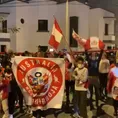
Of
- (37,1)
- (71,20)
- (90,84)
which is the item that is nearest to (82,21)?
(71,20)

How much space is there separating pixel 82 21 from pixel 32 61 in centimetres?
3152

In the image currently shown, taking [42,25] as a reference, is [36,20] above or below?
above

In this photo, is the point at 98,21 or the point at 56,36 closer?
the point at 56,36

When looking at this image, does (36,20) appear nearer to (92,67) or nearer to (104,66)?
(104,66)

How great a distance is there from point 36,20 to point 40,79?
1198 inches

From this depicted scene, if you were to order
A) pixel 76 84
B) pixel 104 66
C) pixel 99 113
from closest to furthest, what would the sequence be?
pixel 76 84
pixel 99 113
pixel 104 66

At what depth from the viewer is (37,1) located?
3822cm

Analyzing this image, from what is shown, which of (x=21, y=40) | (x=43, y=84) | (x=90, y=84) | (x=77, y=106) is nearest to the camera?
(x=43, y=84)

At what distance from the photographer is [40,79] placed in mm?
8422

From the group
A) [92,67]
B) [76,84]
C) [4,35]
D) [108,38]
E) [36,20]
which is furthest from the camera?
[108,38]

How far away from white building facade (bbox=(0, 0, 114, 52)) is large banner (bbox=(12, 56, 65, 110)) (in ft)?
92.4

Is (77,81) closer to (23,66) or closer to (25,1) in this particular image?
(23,66)

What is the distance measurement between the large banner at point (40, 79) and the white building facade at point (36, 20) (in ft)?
92.4

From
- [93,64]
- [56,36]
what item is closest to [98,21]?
[56,36]
